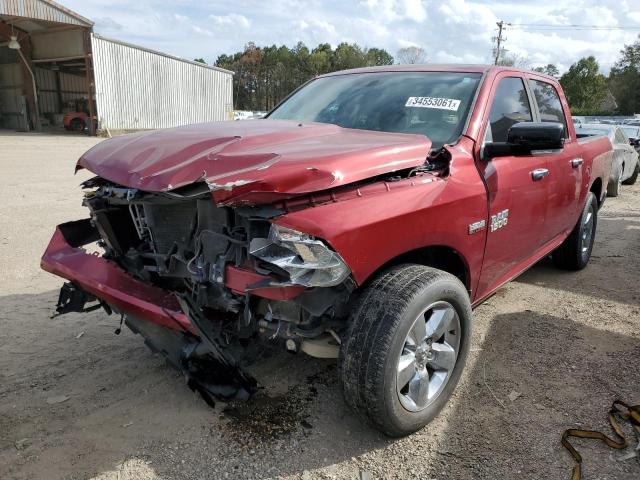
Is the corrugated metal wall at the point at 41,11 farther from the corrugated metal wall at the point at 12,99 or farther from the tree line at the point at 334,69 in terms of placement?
the tree line at the point at 334,69

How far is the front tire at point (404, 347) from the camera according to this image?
2.37 meters

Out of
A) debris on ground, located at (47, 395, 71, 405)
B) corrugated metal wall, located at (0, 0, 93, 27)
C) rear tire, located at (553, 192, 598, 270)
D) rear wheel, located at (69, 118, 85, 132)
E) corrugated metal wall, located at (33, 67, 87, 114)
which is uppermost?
corrugated metal wall, located at (0, 0, 93, 27)

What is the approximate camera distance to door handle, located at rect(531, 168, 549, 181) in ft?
11.8

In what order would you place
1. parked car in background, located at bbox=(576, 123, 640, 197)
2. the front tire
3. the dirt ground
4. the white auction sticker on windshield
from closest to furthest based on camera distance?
the front tire, the dirt ground, the white auction sticker on windshield, parked car in background, located at bbox=(576, 123, 640, 197)

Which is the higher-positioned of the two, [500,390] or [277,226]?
[277,226]

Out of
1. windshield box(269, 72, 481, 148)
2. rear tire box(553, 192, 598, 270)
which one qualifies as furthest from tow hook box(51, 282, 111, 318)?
rear tire box(553, 192, 598, 270)

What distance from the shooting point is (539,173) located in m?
3.67

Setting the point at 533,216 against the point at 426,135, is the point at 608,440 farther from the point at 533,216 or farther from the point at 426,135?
the point at 426,135

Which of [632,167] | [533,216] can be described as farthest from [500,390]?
[632,167]

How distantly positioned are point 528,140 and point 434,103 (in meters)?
0.64

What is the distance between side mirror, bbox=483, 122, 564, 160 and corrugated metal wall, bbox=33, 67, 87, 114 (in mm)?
30837

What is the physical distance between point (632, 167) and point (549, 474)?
12740mm

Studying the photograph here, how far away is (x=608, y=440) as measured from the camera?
8.82ft

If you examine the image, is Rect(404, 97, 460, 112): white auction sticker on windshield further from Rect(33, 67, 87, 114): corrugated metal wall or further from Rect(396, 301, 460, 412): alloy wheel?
Rect(33, 67, 87, 114): corrugated metal wall
